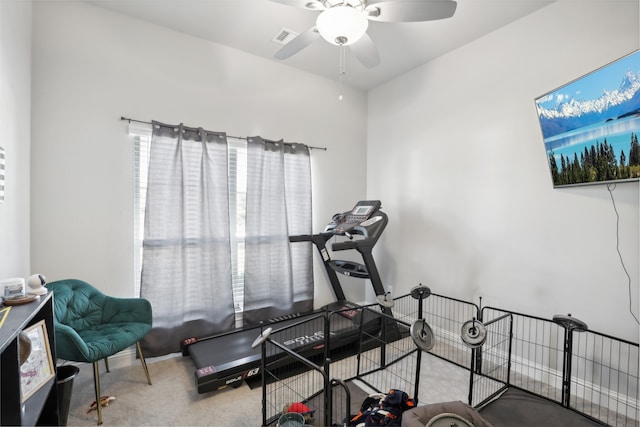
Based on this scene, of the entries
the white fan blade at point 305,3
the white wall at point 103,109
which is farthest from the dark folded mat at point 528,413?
the white wall at point 103,109

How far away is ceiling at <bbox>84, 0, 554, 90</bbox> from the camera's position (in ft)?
8.06

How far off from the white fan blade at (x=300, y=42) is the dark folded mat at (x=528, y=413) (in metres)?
2.77

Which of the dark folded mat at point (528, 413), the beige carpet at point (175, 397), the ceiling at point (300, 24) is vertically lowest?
the beige carpet at point (175, 397)

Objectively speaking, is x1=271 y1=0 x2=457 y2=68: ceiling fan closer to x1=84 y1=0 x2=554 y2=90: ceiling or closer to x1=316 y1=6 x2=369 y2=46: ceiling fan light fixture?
x1=316 y1=6 x2=369 y2=46: ceiling fan light fixture

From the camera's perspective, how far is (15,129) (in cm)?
185

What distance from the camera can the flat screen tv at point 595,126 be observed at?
1710 millimetres

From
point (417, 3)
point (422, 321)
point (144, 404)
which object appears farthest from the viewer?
point (144, 404)

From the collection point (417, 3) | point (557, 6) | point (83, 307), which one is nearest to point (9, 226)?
point (83, 307)

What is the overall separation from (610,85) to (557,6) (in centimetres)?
106

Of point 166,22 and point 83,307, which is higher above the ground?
point 166,22

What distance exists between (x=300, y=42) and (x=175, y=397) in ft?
9.02

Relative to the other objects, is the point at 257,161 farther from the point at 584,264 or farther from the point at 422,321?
the point at 584,264

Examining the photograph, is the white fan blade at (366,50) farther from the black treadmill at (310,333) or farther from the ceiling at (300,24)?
the black treadmill at (310,333)

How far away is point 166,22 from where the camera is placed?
2688 millimetres
